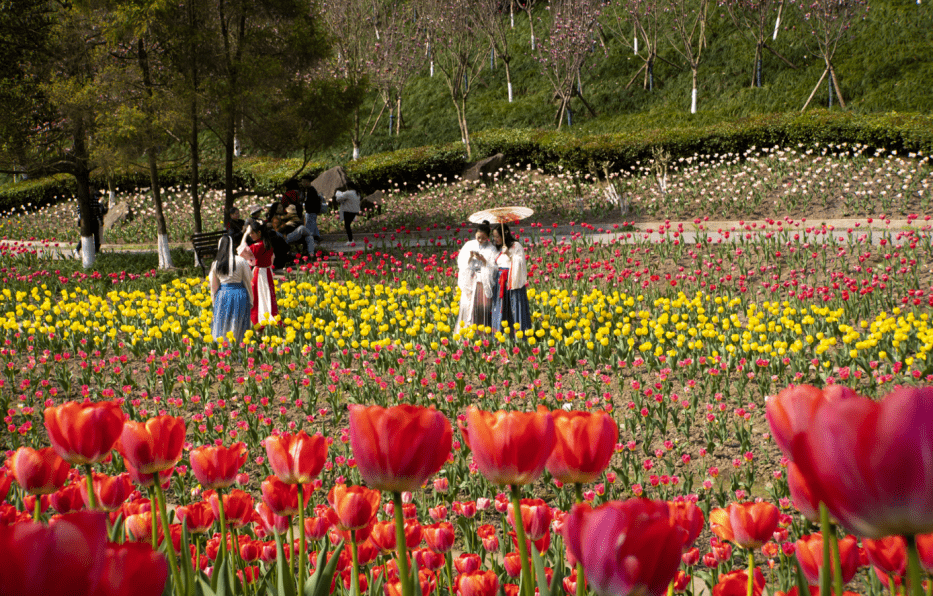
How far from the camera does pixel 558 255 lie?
494 inches

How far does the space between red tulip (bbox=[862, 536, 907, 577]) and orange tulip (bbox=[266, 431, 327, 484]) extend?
99 centimetres

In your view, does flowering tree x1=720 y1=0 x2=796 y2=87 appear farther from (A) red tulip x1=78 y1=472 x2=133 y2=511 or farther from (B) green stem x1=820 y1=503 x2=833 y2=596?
(B) green stem x1=820 y1=503 x2=833 y2=596

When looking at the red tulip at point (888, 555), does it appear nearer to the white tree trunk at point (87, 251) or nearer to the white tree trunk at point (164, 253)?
the white tree trunk at point (164, 253)

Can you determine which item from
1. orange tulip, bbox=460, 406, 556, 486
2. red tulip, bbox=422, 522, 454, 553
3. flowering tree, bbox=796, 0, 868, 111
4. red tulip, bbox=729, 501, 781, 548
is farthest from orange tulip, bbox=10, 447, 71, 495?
flowering tree, bbox=796, 0, 868, 111

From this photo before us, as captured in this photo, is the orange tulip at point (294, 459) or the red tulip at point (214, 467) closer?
the orange tulip at point (294, 459)

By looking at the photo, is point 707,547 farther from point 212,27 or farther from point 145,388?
point 212,27

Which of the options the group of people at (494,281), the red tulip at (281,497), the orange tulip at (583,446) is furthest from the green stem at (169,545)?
the group of people at (494,281)

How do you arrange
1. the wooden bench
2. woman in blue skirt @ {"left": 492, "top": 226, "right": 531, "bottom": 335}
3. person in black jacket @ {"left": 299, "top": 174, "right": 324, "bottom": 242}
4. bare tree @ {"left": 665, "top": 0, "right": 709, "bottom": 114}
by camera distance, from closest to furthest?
1. woman in blue skirt @ {"left": 492, "top": 226, "right": 531, "bottom": 335}
2. the wooden bench
3. person in black jacket @ {"left": 299, "top": 174, "right": 324, "bottom": 242}
4. bare tree @ {"left": 665, "top": 0, "right": 709, "bottom": 114}

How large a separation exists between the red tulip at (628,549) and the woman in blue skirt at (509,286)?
753cm

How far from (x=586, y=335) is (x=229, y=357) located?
3.86m

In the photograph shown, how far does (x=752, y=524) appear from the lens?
4.68 ft

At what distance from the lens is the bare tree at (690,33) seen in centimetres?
2994

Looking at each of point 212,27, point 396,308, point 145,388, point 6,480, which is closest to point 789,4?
point 212,27

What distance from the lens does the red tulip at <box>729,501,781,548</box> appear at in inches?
55.5
